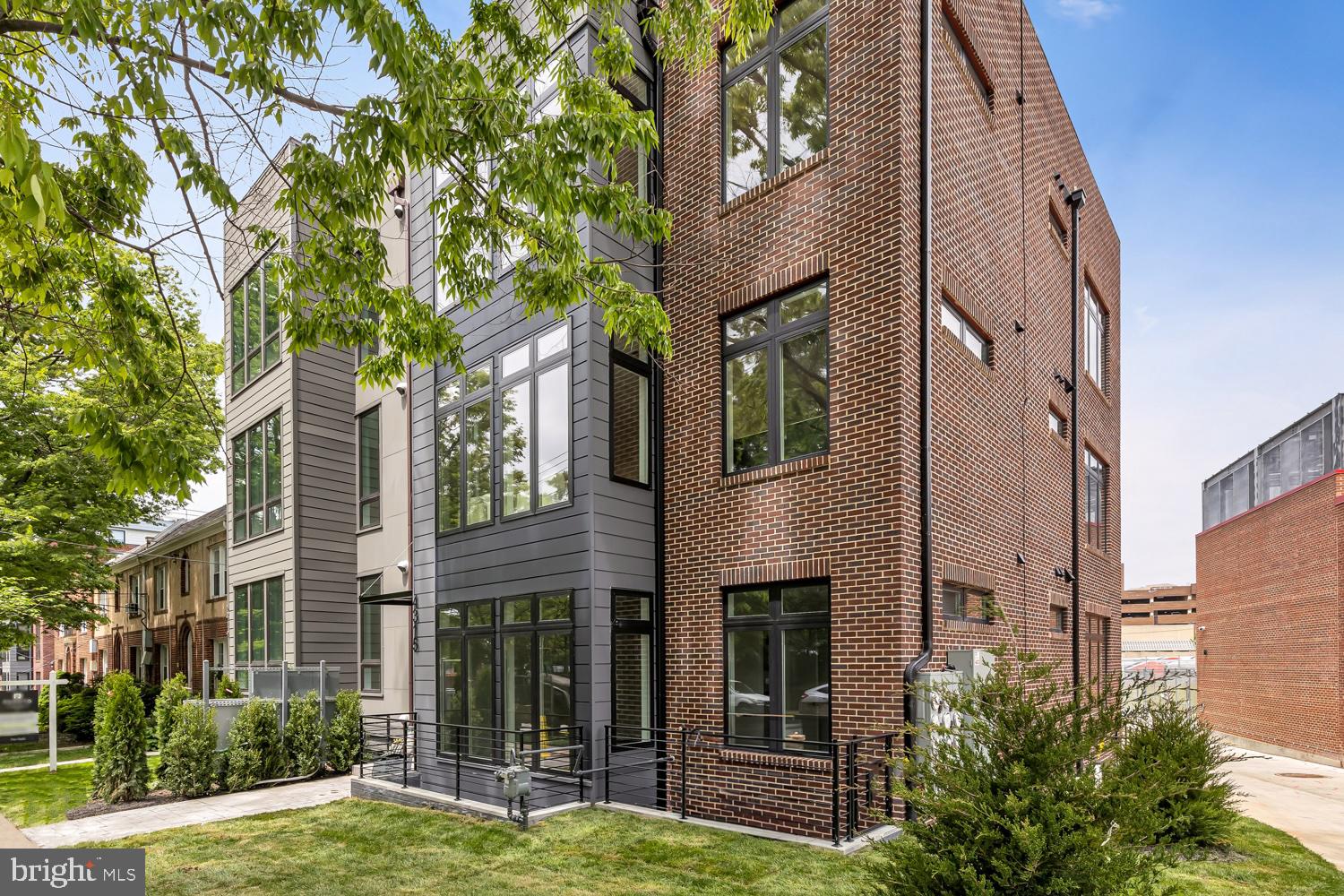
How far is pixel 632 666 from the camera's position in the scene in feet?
34.9

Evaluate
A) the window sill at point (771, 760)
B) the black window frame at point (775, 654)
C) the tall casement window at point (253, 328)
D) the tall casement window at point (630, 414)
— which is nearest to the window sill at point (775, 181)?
the tall casement window at point (630, 414)

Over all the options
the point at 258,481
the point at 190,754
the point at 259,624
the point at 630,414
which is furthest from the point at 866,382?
the point at 259,624

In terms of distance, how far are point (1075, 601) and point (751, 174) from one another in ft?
31.8

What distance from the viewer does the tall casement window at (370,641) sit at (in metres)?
16.7

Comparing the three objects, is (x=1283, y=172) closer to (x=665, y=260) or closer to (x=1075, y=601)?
(x=1075, y=601)

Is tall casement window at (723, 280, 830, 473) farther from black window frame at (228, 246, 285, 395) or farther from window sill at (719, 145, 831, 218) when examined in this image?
black window frame at (228, 246, 285, 395)

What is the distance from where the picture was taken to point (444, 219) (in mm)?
8008

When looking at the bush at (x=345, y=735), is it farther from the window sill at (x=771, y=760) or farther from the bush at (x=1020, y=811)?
the bush at (x=1020, y=811)

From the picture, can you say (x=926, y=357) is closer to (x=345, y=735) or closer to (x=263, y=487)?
(x=345, y=735)

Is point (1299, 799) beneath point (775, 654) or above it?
beneath

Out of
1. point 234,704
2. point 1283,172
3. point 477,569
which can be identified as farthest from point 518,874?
point 1283,172

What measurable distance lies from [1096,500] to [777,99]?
12182 mm

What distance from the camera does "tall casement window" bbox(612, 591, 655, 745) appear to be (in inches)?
407

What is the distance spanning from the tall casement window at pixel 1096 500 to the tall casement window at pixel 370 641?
14.1 m
